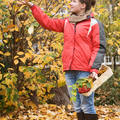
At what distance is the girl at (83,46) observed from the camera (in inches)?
83.8

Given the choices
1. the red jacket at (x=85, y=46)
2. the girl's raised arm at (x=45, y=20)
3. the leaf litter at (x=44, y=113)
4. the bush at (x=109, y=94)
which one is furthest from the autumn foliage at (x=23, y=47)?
the bush at (x=109, y=94)

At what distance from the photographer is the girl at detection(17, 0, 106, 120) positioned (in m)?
2.13

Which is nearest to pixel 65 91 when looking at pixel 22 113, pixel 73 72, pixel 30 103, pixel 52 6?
pixel 30 103

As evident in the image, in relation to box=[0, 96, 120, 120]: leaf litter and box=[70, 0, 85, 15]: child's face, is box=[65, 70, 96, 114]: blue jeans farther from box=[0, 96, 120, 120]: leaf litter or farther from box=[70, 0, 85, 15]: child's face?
box=[0, 96, 120, 120]: leaf litter

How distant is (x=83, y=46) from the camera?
2.17m

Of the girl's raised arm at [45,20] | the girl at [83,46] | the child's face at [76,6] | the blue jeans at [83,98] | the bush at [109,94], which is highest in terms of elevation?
the child's face at [76,6]

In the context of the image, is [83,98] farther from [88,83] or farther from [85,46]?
[85,46]

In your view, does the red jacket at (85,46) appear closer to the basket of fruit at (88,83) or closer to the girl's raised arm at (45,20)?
the girl's raised arm at (45,20)

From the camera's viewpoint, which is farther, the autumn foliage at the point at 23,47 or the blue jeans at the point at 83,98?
the autumn foliage at the point at 23,47

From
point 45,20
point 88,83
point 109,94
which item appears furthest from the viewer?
point 109,94

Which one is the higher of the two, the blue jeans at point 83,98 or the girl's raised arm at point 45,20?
the girl's raised arm at point 45,20

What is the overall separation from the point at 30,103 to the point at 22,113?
0.62m

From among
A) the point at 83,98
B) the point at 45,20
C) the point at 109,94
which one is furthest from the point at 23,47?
the point at 109,94

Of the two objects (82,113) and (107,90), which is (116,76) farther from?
(82,113)
